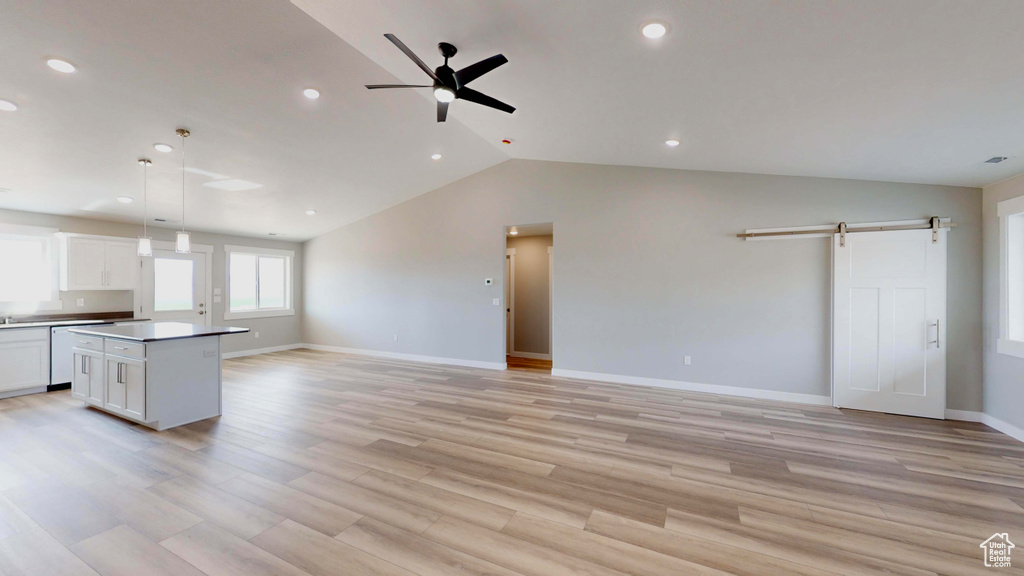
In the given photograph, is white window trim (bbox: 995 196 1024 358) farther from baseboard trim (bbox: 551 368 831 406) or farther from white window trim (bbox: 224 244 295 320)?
white window trim (bbox: 224 244 295 320)

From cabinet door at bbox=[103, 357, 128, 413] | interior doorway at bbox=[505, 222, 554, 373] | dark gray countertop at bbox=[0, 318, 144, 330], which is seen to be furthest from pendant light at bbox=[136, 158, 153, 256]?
interior doorway at bbox=[505, 222, 554, 373]

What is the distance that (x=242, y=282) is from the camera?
8008 millimetres

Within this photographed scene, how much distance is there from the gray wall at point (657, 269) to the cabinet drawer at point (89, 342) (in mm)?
3923

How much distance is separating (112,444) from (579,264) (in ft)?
17.4

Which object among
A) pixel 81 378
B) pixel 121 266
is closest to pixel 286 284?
pixel 121 266

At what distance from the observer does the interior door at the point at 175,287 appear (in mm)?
6621

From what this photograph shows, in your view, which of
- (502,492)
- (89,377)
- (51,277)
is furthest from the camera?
(51,277)

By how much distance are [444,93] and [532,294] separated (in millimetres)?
5386

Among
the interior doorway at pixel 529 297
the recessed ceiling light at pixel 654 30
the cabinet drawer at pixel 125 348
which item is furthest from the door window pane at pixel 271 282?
the recessed ceiling light at pixel 654 30

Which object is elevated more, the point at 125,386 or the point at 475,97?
the point at 475,97

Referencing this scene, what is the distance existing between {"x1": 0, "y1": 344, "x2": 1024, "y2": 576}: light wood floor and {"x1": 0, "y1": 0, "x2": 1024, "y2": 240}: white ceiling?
8.43ft

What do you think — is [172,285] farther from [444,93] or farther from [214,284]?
[444,93]

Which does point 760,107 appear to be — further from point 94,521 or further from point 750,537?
point 94,521

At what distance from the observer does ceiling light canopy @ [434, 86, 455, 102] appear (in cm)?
282
